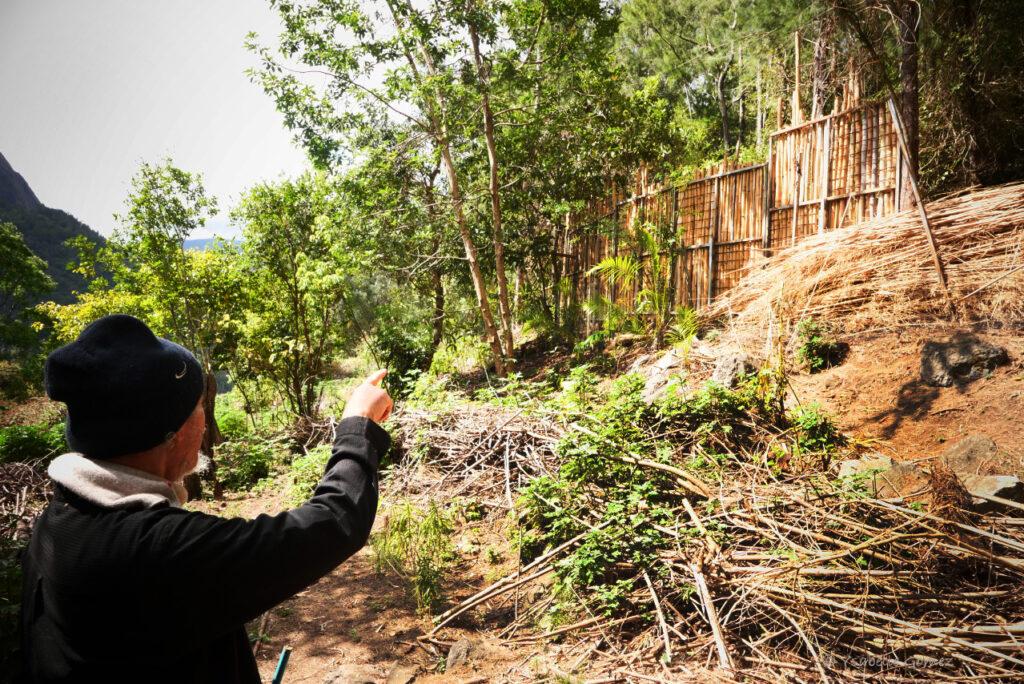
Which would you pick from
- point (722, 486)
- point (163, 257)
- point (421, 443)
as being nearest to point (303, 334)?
point (163, 257)

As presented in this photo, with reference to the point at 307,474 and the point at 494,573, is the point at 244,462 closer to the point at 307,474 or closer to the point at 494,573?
the point at 307,474

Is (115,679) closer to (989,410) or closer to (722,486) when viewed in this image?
(722,486)

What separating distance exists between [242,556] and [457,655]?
9.52 feet

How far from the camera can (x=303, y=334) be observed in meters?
10.6

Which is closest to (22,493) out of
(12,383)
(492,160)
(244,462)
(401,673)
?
(244,462)

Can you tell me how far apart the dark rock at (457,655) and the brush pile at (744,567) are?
0.30 metres

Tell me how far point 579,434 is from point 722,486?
136 cm

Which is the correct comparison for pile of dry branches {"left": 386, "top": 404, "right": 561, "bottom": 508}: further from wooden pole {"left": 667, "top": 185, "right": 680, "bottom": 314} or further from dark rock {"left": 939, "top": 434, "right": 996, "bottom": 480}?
wooden pole {"left": 667, "top": 185, "right": 680, "bottom": 314}

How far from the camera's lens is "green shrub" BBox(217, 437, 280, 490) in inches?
334

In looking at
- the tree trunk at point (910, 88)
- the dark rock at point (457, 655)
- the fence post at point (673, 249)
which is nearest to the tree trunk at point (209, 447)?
the dark rock at point (457, 655)

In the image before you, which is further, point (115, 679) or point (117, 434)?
point (117, 434)

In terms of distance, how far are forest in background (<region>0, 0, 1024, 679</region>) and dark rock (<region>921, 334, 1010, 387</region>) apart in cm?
262

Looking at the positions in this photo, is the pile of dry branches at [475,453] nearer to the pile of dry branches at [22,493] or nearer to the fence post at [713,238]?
the pile of dry branches at [22,493]

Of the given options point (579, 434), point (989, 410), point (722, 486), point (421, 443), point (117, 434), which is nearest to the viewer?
point (117, 434)
